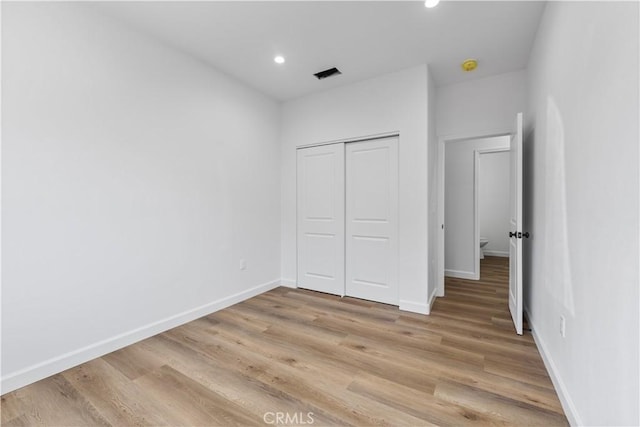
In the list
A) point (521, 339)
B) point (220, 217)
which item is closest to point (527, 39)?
point (521, 339)

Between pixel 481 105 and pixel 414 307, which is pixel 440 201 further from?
pixel 414 307

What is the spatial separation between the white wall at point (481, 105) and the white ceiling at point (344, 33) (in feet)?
0.46

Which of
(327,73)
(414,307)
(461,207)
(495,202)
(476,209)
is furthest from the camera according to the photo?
(495,202)

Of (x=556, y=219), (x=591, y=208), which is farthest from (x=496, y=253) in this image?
(x=591, y=208)

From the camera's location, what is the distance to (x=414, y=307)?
3037 millimetres

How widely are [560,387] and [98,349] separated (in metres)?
3.15

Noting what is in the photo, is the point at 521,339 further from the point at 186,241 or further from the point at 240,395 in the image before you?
the point at 186,241

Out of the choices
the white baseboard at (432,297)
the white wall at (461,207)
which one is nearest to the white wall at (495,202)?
the white wall at (461,207)

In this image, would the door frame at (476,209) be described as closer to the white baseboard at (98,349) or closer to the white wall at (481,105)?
the white wall at (481,105)

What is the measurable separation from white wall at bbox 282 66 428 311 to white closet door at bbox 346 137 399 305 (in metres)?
0.13

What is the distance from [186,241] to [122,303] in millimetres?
733

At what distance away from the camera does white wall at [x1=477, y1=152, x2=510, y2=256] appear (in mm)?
6297

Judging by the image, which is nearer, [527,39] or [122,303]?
[122,303]

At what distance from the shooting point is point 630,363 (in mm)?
936
